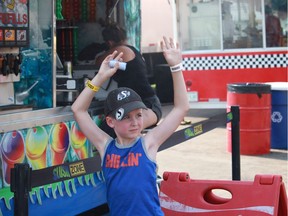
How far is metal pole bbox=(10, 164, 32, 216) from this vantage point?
3.38 metres

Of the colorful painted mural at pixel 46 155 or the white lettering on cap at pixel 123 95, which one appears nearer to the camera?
the white lettering on cap at pixel 123 95

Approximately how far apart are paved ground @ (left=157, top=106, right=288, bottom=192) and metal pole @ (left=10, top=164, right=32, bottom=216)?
452 centimetres

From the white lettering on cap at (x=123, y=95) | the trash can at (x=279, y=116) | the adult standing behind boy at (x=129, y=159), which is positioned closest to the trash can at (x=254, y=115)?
the trash can at (x=279, y=116)

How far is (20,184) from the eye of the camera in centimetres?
338

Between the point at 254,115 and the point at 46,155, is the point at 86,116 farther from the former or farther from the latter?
the point at 254,115

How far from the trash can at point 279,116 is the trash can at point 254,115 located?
0.39 meters

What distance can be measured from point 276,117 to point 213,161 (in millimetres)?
1373

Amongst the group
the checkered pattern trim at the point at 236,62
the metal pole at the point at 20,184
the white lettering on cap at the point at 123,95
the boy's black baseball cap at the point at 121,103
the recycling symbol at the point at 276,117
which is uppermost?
the checkered pattern trim at the point at 236,62

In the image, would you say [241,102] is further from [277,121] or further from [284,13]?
[284,13]

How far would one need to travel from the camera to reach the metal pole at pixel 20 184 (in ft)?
11.1

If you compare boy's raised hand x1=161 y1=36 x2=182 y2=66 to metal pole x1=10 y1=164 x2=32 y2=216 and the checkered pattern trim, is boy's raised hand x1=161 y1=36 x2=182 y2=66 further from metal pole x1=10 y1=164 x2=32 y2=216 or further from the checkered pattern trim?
the checkered pattern trim

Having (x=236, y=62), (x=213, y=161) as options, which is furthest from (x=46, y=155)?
(x=236, y=62)

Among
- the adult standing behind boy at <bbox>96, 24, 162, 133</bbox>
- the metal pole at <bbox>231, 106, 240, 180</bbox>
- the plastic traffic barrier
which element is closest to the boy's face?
the plastic traffic barrier

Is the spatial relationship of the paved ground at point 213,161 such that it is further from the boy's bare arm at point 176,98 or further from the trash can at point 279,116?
the boy's bare arm at point 176,98
